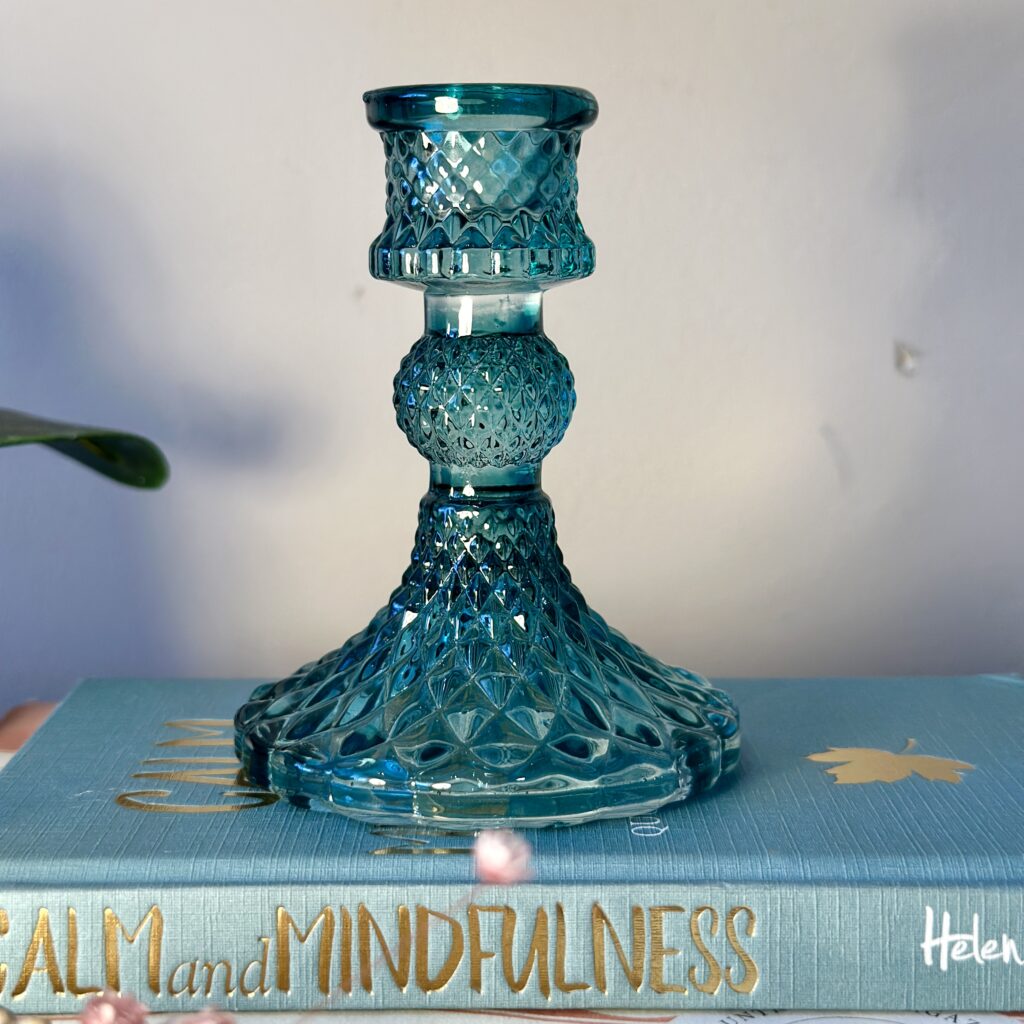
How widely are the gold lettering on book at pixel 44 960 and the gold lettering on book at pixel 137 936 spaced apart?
0.02 meters

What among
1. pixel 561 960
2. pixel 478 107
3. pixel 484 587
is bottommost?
pixel 561 960

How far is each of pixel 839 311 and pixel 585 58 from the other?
0.60 ft

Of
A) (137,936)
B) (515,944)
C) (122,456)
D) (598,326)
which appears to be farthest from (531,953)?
(598,326)

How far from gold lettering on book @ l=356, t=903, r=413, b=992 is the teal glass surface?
1.8 inches

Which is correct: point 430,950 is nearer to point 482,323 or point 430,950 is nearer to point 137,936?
point 137,936

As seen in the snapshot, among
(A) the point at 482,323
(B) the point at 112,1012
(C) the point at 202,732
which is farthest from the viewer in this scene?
(C) the point at 202,732

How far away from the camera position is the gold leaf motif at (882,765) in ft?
1.84

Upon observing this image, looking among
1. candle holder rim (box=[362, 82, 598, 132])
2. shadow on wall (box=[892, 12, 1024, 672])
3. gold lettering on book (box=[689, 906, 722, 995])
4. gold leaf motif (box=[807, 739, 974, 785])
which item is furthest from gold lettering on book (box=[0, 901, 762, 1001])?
shadow on wall (box=[892, 12, 1024, 672])

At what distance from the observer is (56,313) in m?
0.77

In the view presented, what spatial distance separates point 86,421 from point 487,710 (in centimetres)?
36

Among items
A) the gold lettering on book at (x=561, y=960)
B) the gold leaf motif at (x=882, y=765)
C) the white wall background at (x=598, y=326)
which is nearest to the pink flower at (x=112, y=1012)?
the gold lettering on book at (x=561, y=960)

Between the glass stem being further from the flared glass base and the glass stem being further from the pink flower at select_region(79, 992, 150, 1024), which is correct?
the pink flower at select_region(79, 992, 150, 1024)

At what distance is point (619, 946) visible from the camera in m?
0.46

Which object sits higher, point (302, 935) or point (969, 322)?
point (969, 322)
